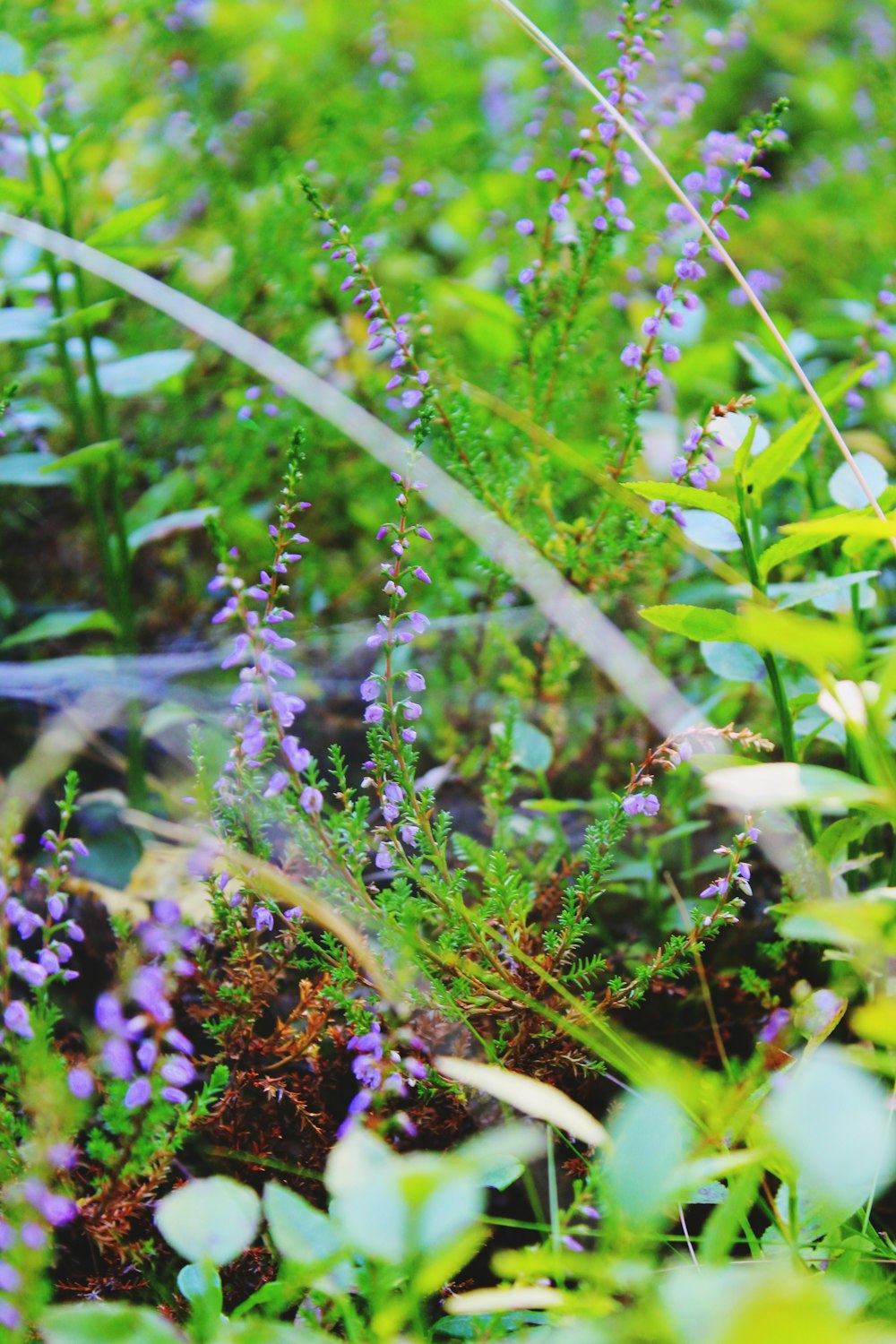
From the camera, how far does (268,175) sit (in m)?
2.28

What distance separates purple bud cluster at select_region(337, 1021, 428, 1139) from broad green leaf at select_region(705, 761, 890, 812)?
0.33 metres

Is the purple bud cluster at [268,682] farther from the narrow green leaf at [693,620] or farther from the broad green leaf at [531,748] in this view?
the broad green leaf at [531,748]

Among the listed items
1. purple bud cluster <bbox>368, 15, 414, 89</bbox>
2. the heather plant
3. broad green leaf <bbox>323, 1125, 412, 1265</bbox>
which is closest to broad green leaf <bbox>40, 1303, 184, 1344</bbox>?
the heather plant

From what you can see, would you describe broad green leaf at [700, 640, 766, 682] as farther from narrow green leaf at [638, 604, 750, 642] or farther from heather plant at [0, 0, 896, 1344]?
narrow green leaf at [638, 604, 750, 642]

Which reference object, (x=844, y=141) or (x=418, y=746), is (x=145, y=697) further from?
(x=844, y=141)

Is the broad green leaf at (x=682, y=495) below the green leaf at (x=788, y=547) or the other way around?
the other way around

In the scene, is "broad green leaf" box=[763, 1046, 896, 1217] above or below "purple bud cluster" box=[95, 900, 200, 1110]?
below

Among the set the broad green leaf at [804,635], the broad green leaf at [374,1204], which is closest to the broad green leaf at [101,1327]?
the broad green leaf at [374,1204]

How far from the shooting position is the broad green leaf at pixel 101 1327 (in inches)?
21.0

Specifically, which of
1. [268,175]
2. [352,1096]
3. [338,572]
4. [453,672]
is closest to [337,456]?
[338,572]

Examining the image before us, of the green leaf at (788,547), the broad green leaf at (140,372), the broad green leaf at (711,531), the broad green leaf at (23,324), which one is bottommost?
the green leaf at (788,547)

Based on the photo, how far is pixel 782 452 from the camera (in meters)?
0.93

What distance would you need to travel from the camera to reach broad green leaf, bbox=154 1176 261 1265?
59 cm

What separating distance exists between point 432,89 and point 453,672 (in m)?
2.07
